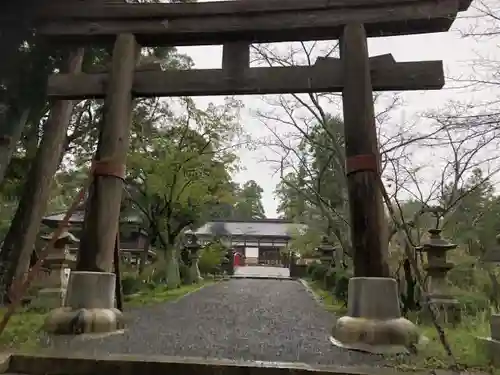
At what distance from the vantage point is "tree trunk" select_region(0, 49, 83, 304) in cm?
797

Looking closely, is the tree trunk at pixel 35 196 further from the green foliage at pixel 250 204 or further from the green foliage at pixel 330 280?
the green foliage at pixel 250 204

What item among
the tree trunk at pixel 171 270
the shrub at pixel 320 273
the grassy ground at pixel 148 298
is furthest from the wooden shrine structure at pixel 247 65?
the shrub at pixel 320 273

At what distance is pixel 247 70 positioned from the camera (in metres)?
5.08

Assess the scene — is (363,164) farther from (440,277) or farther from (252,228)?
(252,228)

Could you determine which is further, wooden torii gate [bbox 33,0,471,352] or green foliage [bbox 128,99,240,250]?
green foliage [bbox 128,99,240,250]

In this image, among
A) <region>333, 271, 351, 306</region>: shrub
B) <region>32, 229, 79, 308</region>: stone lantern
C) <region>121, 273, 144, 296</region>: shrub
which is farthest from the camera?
<region>121, 273, 144, 296</region>: shrub

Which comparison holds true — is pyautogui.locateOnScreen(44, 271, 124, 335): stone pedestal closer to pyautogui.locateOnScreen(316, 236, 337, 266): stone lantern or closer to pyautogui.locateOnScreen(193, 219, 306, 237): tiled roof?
pyautogui.locateOnScreen(316, 236, 337, 266): stone lantern

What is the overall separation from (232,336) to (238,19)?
3797mm

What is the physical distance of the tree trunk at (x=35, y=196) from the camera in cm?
797

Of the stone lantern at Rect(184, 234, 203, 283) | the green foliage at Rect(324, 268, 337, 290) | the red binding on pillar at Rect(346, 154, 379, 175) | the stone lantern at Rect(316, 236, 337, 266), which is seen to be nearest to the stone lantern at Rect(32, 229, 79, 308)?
the red binding on pillar at Rect(346, 154, 379, 175)

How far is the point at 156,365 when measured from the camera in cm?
340

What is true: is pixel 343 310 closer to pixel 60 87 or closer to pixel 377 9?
pixel 377 9

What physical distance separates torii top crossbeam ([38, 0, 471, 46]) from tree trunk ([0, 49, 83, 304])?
9.35 feet

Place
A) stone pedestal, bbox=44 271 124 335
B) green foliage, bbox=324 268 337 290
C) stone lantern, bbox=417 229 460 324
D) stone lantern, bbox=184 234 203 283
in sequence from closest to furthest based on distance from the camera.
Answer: stone pedestal, bbox=44 271 124 335 → stone lantern, bbox=417 229 460 324 → green foliage, bbox=324 268 337 290 → stone lantern, bbox=184 234 203 283
